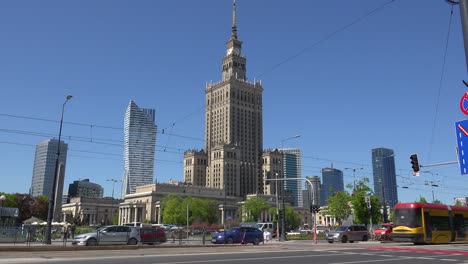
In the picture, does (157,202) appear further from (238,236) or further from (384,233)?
(238,236)

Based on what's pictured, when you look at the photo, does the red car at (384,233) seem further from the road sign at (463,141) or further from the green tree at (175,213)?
the green tree at (175,213)

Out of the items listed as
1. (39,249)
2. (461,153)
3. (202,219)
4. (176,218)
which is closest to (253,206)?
(202,219)

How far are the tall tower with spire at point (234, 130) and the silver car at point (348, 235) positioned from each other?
12099cm

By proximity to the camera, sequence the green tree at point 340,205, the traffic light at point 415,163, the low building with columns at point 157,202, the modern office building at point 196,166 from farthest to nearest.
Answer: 1. the modern office building at point 196,166
2. the low building with columns at point 157,202
3. the green tree at point 340,205
4. the traffic light at point 415,163

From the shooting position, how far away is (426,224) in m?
33.2

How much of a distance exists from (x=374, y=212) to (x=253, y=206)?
55664mm

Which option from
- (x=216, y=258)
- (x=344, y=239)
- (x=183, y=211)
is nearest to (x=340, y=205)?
(x=344, y=239)

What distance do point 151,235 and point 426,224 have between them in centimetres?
2381

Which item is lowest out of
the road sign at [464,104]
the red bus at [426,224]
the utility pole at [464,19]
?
the red bus at [426,224]

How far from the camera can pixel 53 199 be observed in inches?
1410

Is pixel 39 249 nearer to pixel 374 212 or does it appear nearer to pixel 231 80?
pixel 374 212

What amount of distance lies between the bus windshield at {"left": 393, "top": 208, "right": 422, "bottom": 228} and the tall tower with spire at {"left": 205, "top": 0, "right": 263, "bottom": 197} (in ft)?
426

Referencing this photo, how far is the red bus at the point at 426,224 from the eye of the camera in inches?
1296

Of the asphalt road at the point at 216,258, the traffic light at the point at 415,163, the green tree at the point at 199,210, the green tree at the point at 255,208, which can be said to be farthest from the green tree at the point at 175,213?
the asphalt road at the point at 216,258
